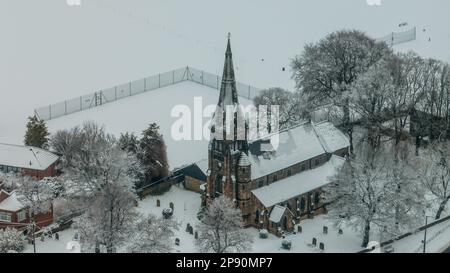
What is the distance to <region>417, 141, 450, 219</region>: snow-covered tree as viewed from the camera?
194 feet

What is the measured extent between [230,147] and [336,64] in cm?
2124

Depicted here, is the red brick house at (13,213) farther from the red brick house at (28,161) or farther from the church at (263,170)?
the church at (263,170)

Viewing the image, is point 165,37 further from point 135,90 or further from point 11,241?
point 11,241

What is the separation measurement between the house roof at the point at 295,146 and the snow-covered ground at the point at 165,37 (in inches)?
1014

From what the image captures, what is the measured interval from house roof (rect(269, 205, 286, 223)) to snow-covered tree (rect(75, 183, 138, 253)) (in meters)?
11.3

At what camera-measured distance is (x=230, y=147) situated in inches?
2312

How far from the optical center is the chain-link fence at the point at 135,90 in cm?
8350

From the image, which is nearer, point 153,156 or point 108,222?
point 108,222

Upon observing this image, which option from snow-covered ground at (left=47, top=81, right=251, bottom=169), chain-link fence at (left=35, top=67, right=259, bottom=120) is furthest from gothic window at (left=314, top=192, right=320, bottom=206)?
chain-link fence at (left=35, top=67, right=259, bottom=120)

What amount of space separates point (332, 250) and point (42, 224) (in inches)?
866

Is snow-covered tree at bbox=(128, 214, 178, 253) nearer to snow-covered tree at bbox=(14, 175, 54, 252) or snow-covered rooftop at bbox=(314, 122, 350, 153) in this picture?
snow-covered tree at bbox=(14, 175, 54, 252)

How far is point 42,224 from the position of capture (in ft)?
193

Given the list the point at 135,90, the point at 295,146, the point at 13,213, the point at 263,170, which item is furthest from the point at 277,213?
the point at 135,90
